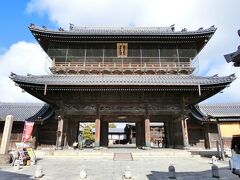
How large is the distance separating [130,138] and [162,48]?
1252 inches

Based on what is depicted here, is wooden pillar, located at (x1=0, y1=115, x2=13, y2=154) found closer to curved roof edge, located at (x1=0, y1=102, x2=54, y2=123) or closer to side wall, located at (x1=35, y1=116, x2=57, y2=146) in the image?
curved roof edge, located at (x1=0, y1=102, x2=54, y2=123)

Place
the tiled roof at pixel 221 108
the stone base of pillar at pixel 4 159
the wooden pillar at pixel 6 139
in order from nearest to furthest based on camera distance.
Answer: the stone base of pillar at pixel 4 159, the wooden pillar at pixel 6 139, the tiled roof at pixel 221 108

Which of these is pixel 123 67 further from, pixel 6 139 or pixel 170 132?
pixel 6 139

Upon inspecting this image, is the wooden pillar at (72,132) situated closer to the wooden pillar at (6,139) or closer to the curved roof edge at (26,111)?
the curved roof edge at (26,111)

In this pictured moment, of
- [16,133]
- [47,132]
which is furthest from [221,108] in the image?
[16,133]

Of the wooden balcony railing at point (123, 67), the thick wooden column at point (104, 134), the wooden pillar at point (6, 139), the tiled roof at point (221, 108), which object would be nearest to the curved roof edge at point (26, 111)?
the wooden balcony railing at point (123, 67)

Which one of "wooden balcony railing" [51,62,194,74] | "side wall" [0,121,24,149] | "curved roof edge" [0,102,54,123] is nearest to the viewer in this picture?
"wooden balcony railing" [51,62,194,74]

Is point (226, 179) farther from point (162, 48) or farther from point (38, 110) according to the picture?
point (38, 110)

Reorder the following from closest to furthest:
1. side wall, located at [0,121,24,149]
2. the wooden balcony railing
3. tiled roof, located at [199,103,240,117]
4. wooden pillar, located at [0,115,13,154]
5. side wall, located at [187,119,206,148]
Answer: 1. wooden pillar, located at [0,115,13,154]
2. the wooden balcony railing
3. side wall, located at [0,121,24,149]
4. side wall, located at [187,119,206,148]
5. tiled roof, located at [199,103,240,117]

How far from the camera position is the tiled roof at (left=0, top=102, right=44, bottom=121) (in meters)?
24.9

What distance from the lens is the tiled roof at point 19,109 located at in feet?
81.7

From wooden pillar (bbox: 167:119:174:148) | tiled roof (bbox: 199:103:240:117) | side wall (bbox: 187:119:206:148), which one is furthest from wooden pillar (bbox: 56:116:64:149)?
tiled roof (bbox: 199:103:240:117)

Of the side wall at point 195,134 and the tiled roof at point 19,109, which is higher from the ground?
the tiled roof at point 19,109

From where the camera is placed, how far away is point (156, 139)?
42406mm
